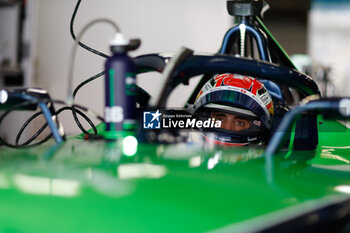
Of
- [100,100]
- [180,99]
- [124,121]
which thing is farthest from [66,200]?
[180,99]

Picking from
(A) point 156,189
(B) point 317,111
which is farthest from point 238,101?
(A) point 156,189

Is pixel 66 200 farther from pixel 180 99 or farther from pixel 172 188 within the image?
pixel 180 99

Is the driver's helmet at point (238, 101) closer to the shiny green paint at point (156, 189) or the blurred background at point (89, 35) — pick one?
the blurred background at point (89, 35)

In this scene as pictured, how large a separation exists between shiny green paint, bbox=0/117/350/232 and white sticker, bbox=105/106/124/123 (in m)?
0.08

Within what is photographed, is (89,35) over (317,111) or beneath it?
over

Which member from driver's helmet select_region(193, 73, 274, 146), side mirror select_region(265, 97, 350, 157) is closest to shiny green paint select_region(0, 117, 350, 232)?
side mirror select_region(265, 97, 350, 157)

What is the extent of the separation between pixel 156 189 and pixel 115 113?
0.95 ft

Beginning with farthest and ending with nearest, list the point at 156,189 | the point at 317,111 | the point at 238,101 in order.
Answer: the point at 238,101 < the point at 317,111 < the point at 156,189

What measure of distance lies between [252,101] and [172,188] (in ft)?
1.46

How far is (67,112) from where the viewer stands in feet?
2.47

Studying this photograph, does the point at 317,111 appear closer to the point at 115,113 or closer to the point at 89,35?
the point at 115,113

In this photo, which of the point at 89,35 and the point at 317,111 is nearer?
the point at 317,111

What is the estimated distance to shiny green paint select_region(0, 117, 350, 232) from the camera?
11.5 inches

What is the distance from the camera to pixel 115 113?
625mm
